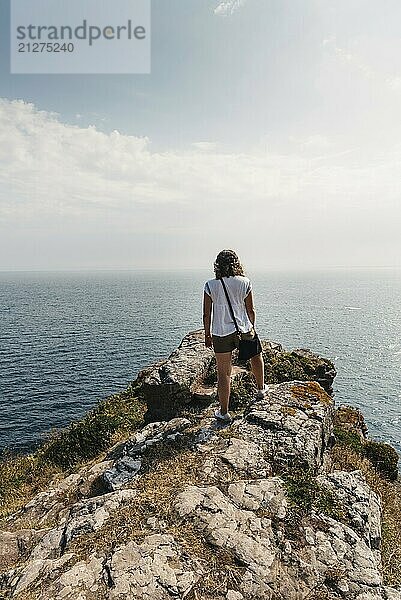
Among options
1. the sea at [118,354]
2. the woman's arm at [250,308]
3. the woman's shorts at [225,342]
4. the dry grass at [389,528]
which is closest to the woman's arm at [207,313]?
the woman's shorts at [225,342]

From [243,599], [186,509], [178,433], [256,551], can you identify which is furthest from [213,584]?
[178,433]

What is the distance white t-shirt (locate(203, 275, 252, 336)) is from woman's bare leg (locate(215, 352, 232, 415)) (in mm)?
557

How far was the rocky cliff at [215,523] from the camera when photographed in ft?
15.8

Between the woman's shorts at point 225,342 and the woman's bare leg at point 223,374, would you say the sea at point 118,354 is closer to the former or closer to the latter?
the woman's bare leg at point 223,374

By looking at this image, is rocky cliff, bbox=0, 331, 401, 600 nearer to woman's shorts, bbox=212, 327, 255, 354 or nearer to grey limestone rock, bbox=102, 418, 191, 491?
grey limestone rock, bbox=102, 418, 191, 491

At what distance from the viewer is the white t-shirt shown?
7.88 meters

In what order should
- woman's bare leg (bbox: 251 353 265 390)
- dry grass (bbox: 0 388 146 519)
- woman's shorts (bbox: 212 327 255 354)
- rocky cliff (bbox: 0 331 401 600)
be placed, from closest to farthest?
rocky cliff (bbox: 0 331 401 600) < woman's shorts (bbox: 212 327 255 354) < woman's bare leg (bbox: 251 353 265 390) < dry grass (bbox: 0 388 146 519)

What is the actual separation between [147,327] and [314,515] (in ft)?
255

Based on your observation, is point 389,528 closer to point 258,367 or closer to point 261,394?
point 261,394

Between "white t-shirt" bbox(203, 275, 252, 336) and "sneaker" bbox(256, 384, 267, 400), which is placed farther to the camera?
"sneaker" bbox(256, 384, 267, 400)

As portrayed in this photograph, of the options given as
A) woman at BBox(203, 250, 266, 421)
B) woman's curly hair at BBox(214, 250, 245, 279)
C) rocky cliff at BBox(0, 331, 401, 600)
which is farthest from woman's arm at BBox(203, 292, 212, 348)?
rocky cliff at BBox(0, 331, 401, 600)

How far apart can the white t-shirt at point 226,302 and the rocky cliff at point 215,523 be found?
2.15m

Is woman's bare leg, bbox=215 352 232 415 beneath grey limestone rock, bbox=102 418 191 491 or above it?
above

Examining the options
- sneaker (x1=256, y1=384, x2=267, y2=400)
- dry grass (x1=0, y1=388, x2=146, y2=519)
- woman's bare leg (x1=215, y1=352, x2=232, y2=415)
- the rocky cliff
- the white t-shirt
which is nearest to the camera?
the rocky cliff
